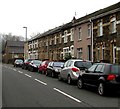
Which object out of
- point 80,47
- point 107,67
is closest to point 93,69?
point 107,67

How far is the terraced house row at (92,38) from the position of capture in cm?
2947

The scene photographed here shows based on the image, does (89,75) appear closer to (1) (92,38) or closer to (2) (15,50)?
(1) (92,38)

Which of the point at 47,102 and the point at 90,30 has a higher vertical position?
the point at 90,30

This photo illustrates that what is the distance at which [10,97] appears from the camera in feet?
43.2

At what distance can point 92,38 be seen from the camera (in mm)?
34219

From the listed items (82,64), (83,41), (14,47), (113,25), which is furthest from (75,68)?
(14,47)

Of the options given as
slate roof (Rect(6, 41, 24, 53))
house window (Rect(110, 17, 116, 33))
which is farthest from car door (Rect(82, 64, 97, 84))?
slate roof (Rect(6, 41, 24, 53))

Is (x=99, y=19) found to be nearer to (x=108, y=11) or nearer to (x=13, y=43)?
(x=108, y=11)

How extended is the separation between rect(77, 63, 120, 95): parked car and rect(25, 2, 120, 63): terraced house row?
13.2 metres

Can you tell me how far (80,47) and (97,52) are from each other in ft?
17.4

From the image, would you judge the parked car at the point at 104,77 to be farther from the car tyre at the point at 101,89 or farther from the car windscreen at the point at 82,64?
the car windscreen at the point at 82,64

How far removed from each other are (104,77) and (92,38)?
20.4 m

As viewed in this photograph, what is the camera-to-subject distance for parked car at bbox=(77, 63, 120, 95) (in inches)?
543

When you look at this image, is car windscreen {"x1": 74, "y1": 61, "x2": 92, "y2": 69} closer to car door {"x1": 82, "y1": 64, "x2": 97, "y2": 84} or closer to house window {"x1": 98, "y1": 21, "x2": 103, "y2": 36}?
car door {"x1": 82, "y1": 64, "x2": 97, "y2": 84}
